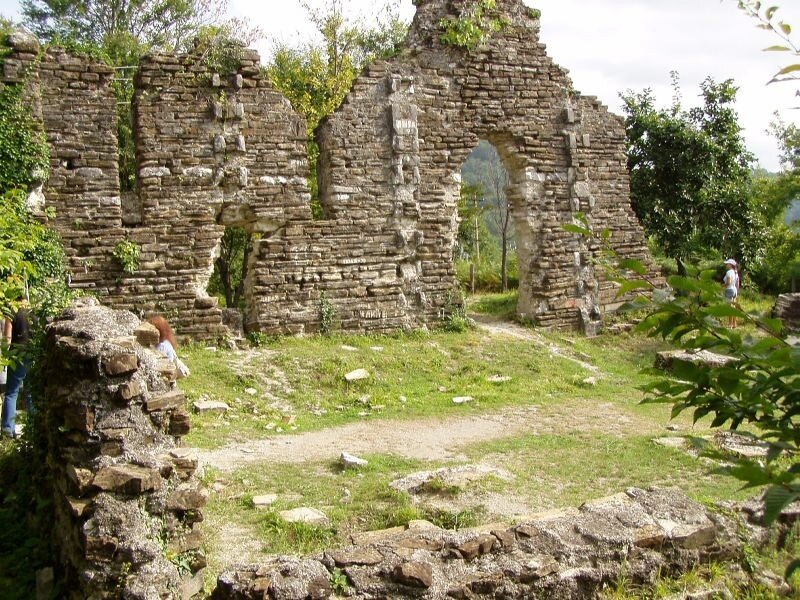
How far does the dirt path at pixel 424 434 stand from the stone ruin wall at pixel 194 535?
2.09 meters

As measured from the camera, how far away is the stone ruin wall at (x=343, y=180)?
427 inches

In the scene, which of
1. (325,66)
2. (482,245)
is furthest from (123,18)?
(482,245)

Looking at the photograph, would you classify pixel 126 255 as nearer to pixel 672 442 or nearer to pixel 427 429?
pixel 427 429

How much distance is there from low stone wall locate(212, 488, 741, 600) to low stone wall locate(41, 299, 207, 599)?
2.02 feet

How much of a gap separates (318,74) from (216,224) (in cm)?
1098

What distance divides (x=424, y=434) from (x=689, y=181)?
10155 mm

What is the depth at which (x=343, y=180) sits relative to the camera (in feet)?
40.2

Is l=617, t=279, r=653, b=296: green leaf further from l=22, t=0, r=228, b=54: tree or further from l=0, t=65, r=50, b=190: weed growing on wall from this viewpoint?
l=22, t=0, r=228, b=54: tree

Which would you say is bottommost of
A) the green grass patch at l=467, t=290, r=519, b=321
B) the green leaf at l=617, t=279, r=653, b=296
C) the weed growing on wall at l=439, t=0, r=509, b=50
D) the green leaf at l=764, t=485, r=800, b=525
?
the green grass patch at l=467, t=290, r=519, b=321

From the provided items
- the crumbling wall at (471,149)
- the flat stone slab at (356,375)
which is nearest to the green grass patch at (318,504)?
the flat stone slab at (356,375)

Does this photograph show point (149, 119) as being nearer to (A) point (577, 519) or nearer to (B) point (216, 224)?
(B) point (216, 224)

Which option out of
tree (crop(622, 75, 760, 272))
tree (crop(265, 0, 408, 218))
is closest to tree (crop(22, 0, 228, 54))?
tree (crop(265, 0, 408, 218))

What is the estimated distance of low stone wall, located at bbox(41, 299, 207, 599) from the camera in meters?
4.27

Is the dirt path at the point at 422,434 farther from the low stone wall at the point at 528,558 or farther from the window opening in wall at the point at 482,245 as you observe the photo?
the window opening in wall at the point at 482,245
